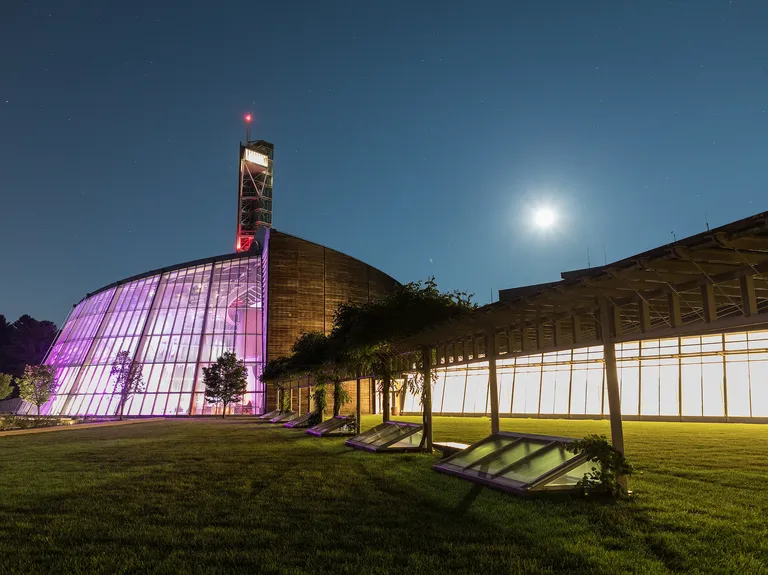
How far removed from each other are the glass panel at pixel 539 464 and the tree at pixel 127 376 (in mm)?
51497

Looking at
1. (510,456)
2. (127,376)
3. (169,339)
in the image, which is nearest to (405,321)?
(510,456)

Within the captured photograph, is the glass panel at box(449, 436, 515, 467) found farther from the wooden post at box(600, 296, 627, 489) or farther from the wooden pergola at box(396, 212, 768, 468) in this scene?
the wooden post at box(600, 296, 627, 489)

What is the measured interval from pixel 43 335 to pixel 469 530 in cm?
12933

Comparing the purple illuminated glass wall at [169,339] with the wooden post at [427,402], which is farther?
the purple illuminated glass wall at [169,339]

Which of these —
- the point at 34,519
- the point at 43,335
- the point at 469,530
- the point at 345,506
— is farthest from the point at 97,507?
the point at 43,335

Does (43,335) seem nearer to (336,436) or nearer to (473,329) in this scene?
(336,436)

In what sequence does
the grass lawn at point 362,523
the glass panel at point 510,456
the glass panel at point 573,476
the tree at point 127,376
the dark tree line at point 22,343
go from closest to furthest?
the grass lawn at point 362,523 < the glass panel at point 573,476 < the glass panel at point 510,456 < the tree at point 127,376 < the dark tree line at point 22,343

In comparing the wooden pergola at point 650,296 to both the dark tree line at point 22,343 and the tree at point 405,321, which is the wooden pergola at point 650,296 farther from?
the dark tree line at point 22,343

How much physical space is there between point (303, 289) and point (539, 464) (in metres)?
57.1

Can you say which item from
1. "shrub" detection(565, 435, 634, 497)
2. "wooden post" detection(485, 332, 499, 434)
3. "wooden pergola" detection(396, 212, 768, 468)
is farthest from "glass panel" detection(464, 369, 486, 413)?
"shrub" detection(565, 435, 634, 497)

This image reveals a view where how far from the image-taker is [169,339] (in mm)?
65750

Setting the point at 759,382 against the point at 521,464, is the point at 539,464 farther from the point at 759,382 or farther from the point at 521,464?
the point at 759,382

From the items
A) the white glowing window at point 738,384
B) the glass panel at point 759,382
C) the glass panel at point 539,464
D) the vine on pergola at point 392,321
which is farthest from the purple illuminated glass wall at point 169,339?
the glass panel at point 539,464

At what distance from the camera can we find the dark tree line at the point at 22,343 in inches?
4333
